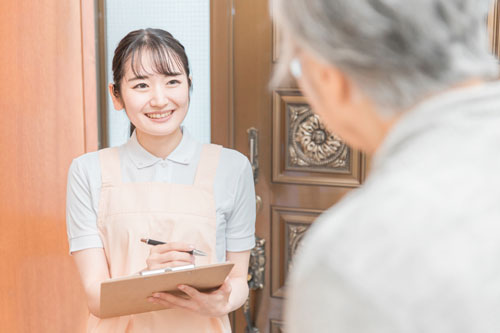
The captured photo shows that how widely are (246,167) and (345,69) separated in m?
1.02

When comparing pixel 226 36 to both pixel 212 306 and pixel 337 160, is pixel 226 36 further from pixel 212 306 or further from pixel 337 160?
pixel 212 306

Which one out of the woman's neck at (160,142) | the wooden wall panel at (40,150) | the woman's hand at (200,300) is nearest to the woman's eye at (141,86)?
the woman's neck at (160,142)

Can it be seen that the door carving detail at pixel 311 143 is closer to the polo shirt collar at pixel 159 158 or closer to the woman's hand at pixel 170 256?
the polo shirt collar at pixel 159 158

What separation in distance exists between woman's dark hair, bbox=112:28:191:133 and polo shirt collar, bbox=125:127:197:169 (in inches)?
6.6

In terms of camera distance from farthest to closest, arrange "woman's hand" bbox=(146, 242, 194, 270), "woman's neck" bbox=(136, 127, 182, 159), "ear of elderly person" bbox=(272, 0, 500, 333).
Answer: "woman's neck" bbox=(136, 127, 182, 159)
"woman's hand" bbox=(146, 242, 194, 270)
"ear of elderly person" bbox=(272, 0, 500, 333)

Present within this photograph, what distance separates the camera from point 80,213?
159 centimetres

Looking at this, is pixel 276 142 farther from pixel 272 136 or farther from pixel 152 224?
pixel 152 224

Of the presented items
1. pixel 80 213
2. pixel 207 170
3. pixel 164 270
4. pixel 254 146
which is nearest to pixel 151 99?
pixel 207 170

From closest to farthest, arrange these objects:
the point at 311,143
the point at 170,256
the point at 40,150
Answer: the point at 170,256, the point at 311,143, the point at 40,150

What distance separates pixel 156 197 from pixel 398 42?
111cm

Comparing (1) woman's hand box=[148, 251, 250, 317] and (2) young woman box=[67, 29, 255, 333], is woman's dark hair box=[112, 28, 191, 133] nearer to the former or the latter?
(2) young woman box=[67, 29, 255, 333]

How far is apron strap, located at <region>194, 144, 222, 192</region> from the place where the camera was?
1.64 meters

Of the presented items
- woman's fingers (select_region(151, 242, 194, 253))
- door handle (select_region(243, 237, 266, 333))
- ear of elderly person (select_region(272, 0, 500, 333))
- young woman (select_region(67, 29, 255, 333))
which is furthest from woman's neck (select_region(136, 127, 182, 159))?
ear of elderly person (select_region(272, 0, 500, 333))

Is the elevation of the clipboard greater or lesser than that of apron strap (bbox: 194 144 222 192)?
lesser
